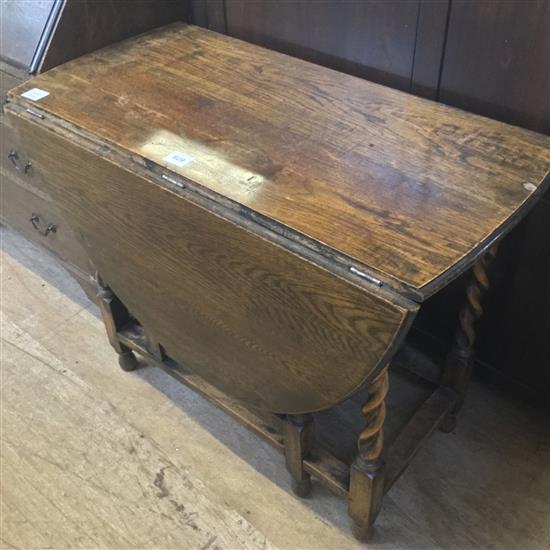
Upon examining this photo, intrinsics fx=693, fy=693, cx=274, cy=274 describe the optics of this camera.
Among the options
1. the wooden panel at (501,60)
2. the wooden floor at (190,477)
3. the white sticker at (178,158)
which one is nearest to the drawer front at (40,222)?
the wooden floor at (190,477)

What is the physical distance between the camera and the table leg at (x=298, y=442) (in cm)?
134

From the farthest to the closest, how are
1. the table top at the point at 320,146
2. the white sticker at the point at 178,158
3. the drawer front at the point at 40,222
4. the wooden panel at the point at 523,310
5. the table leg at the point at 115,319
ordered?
the drawer front at the point at 40,222 < the table leg at the point at 115,319 < the wooden panel at the point at 523,310 < the white sticker at the point at 178,158 < the table top at the point at 320,146

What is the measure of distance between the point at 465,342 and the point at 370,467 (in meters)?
0.37

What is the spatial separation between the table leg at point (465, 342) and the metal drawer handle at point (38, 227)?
41.1 inches

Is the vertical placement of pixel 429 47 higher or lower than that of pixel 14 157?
higher

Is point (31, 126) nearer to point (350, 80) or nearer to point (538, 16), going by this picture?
point (350, 80)

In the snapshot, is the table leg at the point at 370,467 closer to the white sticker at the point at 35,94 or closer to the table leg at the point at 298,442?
the table leg at the point at 298,442

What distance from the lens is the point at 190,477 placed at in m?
1.57

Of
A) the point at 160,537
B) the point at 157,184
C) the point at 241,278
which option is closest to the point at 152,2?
the point at 157,184

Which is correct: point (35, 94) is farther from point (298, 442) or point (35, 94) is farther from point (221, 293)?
point (298, 442)

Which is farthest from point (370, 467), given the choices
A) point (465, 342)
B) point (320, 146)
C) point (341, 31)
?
point (341, 31)

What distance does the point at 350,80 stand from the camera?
137cm

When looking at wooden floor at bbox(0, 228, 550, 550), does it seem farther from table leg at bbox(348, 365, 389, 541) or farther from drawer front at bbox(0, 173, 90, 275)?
drawer front at bbox(0, 173, 90, 275)

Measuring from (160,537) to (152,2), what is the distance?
1.20 meters
